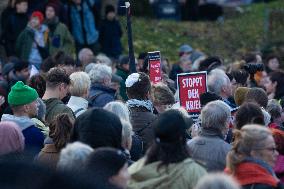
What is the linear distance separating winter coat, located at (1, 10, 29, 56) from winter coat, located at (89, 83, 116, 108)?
7.04 metres

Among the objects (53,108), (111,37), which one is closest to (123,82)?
(53,108)

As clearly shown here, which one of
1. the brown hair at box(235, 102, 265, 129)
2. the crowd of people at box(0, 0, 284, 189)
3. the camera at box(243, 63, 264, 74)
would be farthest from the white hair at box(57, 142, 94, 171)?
the camera at box(243, 63, 264, 74)

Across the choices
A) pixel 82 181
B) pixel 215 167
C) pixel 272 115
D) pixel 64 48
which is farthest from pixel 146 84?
pixel 64 48

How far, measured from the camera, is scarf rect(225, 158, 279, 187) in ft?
21.8

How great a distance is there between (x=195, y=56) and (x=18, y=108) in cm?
1066

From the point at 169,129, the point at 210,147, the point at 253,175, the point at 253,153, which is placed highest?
the point at 169,129

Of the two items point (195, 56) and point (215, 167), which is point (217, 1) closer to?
point (195, 56)

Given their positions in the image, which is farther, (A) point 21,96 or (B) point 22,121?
(A) point 21,96

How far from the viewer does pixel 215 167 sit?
7348 mm

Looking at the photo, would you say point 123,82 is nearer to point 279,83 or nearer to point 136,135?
point 279,83

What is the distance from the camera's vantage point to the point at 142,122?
9.70 metres

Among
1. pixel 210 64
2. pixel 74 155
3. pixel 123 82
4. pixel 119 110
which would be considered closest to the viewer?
pixel 74 155

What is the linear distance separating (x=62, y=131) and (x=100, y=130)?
1.08m

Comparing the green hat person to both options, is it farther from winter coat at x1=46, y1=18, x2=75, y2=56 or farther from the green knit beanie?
winter coat at x1=46, y1=18, x2=75, y2=56
